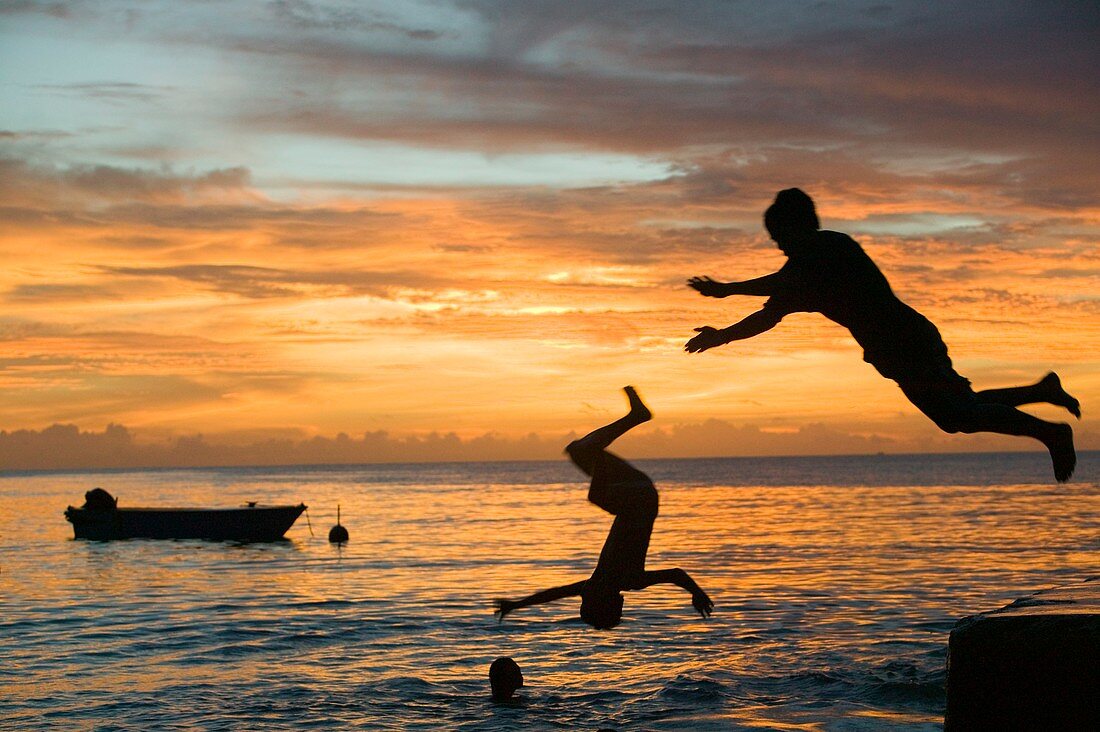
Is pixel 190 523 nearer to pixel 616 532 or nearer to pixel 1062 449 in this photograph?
pixel 616 532

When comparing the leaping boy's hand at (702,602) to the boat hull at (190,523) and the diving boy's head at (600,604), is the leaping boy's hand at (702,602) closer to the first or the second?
the diving boy's head at (600,604)

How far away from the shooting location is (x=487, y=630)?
28.8 m

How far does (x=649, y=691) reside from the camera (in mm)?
20406

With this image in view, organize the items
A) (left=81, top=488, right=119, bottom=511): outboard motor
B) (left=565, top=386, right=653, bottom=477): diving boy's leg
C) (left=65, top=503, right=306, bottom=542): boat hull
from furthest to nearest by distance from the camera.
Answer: (left=81, top=488, right=119, bottom=511): outboard motor, (left=65, top=503, right=306, bottom=542): boat hull, (left=565, top=386, right=653, bottom=477): diving boy's leg

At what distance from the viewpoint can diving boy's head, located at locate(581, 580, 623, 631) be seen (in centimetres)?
933

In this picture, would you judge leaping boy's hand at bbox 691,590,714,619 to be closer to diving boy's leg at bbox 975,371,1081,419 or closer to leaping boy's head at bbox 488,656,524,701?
diving boy's leg at bbox 975,371,1081,419

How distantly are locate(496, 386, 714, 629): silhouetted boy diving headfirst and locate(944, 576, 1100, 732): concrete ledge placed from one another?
9.46 ft

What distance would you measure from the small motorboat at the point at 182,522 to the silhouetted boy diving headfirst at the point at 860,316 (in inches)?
2144

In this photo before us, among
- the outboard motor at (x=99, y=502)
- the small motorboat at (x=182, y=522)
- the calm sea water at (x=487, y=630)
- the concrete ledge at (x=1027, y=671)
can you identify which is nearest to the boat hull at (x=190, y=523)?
the small motorboat at (x=182, y=522)

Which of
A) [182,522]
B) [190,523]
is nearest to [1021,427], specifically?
[190,523]

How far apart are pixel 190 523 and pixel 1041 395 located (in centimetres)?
6010

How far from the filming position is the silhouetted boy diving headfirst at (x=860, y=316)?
22.5 ft

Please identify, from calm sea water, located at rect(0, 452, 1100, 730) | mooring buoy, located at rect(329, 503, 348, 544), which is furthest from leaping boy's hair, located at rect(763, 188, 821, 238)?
mooring buoy, located at rect(329, 503, 348, 544)

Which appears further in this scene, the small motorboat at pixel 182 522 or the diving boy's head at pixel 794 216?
the small motorboat at pixel 182 522
